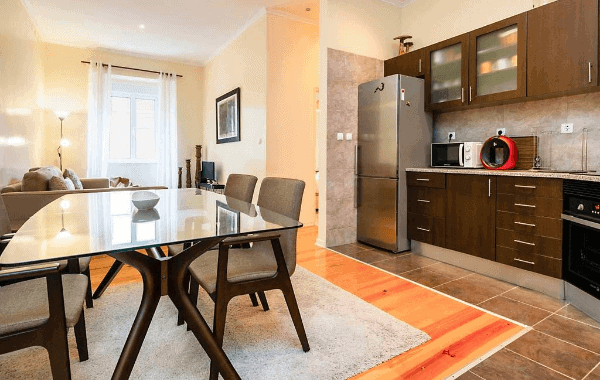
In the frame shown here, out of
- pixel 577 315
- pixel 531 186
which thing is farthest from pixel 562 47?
pixel 577 315

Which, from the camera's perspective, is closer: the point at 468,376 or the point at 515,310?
the point at 468,376

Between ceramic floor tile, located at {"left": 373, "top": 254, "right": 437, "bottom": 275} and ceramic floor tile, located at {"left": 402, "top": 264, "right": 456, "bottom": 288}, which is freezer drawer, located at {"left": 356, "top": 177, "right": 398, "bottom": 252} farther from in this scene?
ceramic floor tile, located at {"left": 402, "top": 264, "right": 456, "bottom": 288}

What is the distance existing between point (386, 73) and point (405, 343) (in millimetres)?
3330

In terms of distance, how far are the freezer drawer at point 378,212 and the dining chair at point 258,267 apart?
1977 mm

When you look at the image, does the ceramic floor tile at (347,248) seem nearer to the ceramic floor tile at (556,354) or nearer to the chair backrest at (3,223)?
the ceramic floor tile at (556,354)

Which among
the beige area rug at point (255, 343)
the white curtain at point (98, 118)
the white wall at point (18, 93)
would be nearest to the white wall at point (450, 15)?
the beige area rug at point (255, 343)

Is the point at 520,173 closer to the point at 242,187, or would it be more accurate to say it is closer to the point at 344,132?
the point at 344,132

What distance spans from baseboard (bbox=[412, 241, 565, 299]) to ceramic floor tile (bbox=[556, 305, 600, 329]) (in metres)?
0.18

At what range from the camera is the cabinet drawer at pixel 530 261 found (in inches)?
96.7

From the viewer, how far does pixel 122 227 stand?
4.71 feet

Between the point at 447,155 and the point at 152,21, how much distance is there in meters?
4.62

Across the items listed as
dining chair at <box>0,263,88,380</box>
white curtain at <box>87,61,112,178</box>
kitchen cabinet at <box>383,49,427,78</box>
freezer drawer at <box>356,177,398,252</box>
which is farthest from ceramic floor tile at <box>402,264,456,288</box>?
white curtain at <box>87,61,112,178</box>

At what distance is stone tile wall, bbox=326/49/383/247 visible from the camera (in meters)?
3.88

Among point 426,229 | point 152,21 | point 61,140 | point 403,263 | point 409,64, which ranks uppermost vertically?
point 152,21
